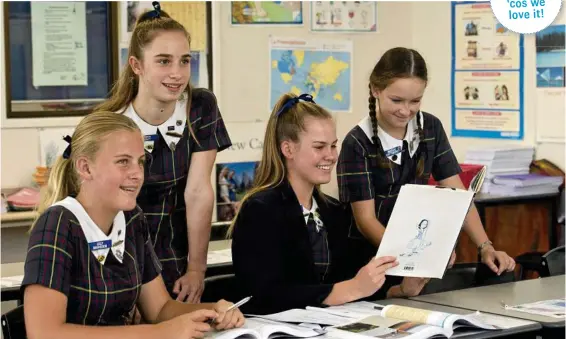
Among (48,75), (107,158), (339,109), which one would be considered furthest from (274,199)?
(339,109)

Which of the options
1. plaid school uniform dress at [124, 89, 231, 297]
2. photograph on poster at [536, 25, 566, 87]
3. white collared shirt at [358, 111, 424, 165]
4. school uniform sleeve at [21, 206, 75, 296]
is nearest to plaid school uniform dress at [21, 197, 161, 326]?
school uniform sleeve at [21, 206, 75, 296]

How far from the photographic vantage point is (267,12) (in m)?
5.30

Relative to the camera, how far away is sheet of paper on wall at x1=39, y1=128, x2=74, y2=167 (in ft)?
15.2

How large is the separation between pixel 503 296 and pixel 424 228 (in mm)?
393

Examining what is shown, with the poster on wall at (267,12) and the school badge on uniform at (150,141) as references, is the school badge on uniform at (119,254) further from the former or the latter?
the poster on wall at (267,12)

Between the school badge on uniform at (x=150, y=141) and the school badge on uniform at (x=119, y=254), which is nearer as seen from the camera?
the school badge on uniform at (x=119, y=254)

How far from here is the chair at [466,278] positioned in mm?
3379

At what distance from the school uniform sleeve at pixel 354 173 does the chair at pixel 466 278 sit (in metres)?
0.43

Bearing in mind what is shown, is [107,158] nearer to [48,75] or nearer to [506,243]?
[48,75]

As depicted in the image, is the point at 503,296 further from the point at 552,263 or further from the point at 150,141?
the point at 150,141

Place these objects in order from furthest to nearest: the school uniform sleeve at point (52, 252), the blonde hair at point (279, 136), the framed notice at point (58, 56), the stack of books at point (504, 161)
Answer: the stack of books at point (504, 161), the framed notice at point (58, 56), the blonde hair at point (279, 136), the school uniform sleeve at point (52, 252)

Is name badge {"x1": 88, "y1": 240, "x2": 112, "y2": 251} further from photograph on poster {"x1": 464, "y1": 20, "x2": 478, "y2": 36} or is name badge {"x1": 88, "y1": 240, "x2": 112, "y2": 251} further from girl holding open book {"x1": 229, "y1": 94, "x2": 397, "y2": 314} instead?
photograph on poster {"x1": 464, "y1": 20, "x2": 478, "y2": 36}

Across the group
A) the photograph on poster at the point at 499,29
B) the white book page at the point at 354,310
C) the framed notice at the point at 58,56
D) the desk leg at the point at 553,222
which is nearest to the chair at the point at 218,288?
the white book page at the point at 354,310

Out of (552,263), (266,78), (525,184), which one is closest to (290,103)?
(552,263)
